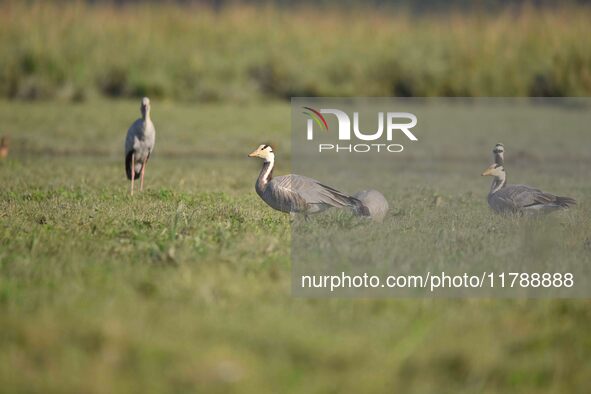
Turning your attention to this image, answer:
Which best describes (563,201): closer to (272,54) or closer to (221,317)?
(221,317)

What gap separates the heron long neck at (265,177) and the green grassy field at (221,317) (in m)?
0.24

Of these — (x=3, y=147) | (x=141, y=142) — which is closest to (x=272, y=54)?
(x=3, y=147)

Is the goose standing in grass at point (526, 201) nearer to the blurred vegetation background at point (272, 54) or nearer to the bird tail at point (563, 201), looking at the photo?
the bird tail at point (563, 201)

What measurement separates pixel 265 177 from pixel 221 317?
7.64 ft

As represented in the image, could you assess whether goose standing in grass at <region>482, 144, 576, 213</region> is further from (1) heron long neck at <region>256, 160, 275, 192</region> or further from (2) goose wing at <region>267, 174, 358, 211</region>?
(1) heron long neck at <region>256, 160, 275, 192</region>

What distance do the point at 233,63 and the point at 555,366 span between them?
13079 mm

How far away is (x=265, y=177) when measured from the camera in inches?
267

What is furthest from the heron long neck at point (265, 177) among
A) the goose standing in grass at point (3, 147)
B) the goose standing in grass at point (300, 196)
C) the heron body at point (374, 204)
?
the goose standing in grass at point (3, 147)

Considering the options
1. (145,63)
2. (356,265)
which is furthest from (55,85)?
(356,265)

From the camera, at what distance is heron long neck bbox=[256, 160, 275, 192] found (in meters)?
6.73

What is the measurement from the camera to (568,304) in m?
5.10

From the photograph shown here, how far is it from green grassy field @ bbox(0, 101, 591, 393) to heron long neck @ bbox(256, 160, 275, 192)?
0.80ft

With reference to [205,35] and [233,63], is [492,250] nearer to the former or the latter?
[233,63]

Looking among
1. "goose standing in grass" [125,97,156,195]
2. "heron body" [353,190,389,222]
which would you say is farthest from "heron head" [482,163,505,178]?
"goose standing in grass" [125,97,156,195]
